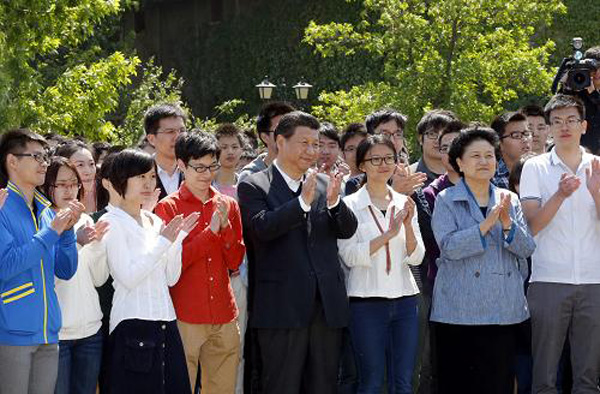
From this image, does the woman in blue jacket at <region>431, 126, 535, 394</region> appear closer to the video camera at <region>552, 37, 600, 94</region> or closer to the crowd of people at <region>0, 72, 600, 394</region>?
the crowd of people at <region>0, 72, 600, 394</region>

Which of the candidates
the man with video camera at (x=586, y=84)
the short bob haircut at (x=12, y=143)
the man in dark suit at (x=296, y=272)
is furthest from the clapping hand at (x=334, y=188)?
the man with video camera at (x=586, y=84)

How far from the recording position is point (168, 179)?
712 cm

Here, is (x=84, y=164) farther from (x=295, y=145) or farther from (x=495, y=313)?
(x=495, y=313)

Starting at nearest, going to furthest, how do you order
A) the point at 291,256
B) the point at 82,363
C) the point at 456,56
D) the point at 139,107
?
the point at 82,363 < the point at 291,256 < the point at 456,56 < the point at 139,107

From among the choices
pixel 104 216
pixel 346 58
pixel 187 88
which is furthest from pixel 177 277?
pixel 187 88

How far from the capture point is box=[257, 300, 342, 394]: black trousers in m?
6.33

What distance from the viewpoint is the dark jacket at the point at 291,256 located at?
631 centimetres

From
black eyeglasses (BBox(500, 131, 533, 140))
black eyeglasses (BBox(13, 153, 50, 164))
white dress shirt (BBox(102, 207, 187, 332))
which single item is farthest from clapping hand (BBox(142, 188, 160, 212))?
black eyeglasses (BBox(500, 131, 533, 140))

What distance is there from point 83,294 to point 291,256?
4.36ft

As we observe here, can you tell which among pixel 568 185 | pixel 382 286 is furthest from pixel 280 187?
pixel 568 185

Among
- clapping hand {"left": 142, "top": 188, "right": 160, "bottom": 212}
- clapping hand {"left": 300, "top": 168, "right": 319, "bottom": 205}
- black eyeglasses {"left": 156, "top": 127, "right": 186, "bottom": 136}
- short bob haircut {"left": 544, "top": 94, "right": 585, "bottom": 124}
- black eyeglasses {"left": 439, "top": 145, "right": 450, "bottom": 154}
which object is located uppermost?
short bob haircut {"left": 544, "top": 94, "right": 585, "bottom": 124}

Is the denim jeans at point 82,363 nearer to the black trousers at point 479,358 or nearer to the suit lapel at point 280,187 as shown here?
the suit lapel at point 280,187

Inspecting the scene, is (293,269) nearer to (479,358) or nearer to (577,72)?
(479,358)

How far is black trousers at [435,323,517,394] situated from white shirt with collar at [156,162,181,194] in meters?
2.13
